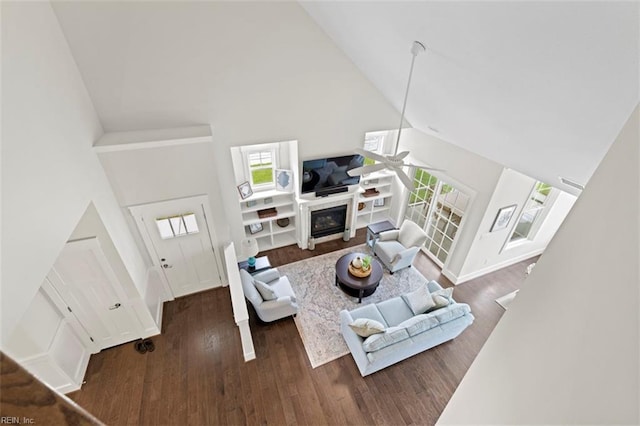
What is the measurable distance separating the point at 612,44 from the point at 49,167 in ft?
13.3

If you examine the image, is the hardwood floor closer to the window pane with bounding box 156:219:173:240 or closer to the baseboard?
the baseboard

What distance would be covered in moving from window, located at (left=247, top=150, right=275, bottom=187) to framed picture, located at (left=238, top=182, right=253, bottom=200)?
0.20 m

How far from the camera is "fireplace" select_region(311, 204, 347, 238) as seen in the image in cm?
605

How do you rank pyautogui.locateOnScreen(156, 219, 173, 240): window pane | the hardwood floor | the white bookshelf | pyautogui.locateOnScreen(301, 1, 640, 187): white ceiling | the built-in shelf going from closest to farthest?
pyautogui.locateOnScreen(301, 1, 640, 187): white ceiling, the hardwood floor, pyautogui.locateOnScreen(156, 219, 173, 240): window pane, the white bookshelf, the built-in shelf

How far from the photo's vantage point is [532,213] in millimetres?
5422

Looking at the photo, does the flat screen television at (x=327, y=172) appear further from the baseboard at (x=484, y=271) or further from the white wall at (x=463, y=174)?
the baseboard at (x=484, y=271)

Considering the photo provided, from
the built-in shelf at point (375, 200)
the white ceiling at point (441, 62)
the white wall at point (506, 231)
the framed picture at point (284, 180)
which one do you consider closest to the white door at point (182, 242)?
the white ceiling at point (441, 62)

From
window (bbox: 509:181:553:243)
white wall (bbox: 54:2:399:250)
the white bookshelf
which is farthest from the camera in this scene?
the white bookshelf

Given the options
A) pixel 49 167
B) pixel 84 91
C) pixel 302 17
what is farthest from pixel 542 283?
pixel 84 91

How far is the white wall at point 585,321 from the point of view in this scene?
502 mm

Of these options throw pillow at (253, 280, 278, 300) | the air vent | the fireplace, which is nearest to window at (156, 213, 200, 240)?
throw pillow at (253, 280, 278, 300)

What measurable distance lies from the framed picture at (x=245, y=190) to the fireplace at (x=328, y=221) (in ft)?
4.55

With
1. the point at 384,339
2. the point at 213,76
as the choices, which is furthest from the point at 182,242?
the point at 384,339

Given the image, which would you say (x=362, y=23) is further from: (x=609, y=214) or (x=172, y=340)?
(x=172, y=340)
